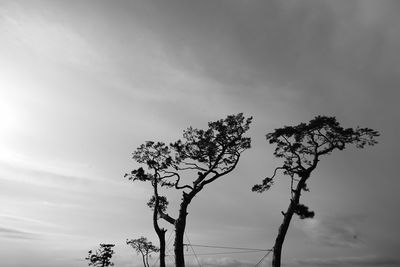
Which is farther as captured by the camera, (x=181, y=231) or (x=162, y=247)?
(x=162, y=247)

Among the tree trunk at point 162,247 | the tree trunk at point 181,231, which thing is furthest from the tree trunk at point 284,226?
the tree trunk at point 162,247

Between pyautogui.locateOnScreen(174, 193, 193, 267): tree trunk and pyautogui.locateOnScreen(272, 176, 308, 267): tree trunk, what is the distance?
20.8 feet

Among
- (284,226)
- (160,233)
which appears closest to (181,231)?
(160,233)

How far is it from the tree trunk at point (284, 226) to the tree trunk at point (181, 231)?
20.8ft

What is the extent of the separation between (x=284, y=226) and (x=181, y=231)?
7226mm

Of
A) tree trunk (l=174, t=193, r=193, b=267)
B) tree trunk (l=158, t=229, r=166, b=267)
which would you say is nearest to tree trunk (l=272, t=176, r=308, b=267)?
tree trunk (l=174, t=193, r=193, b=267)

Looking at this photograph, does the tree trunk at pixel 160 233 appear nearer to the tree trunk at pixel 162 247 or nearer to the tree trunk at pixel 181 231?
the tree trunk at pixel 162 247

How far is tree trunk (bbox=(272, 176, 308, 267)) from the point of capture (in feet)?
71.0

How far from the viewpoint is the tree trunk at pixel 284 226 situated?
21.6 m

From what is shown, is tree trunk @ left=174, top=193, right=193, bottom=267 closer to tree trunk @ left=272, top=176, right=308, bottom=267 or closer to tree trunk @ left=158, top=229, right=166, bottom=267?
tree trunk @ left=158, top=229, right=166, bottom=267

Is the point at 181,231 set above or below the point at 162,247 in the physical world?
above

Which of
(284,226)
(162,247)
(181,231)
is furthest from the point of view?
(162,247)

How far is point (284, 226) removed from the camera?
73.2 ft

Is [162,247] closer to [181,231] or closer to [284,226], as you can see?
[181,231]
